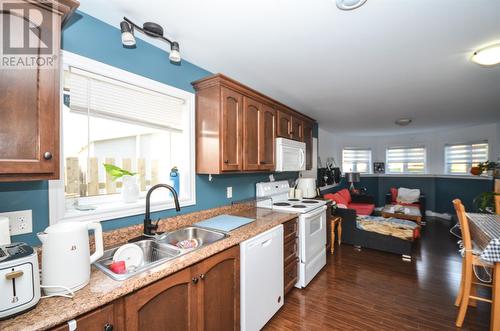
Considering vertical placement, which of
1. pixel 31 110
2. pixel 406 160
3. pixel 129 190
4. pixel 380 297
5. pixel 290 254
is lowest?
pixel 380 297

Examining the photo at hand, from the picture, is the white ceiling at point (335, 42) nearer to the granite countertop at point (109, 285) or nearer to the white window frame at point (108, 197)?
the white window frame at point (108, 197)

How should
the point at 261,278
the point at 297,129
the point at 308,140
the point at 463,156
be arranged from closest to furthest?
1. the point at 261,278
2. the point at 297,129
3. the point at 308,140
4. the point at 463,156

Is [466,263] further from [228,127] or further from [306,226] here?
[228,127]

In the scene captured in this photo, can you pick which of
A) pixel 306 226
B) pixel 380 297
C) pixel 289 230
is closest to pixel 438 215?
pixel 380 297

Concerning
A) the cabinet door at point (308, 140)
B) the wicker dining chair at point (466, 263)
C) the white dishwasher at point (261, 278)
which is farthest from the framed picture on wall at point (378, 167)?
the white dishwasher at point (261, 278)

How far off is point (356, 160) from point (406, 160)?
139cm

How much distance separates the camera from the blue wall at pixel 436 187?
5.13 metres

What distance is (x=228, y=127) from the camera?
2055 mm

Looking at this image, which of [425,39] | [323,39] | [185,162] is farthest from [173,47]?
[425,39]

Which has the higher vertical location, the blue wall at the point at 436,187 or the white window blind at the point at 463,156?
the white window blind at the point at 463,156

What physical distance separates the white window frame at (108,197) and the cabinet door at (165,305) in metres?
0.69

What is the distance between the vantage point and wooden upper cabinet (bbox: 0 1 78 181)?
87cm

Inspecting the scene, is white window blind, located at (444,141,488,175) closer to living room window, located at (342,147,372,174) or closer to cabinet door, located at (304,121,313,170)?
living room window, located at (342,147,372,174)

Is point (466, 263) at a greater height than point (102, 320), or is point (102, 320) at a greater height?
point (102, 320)
